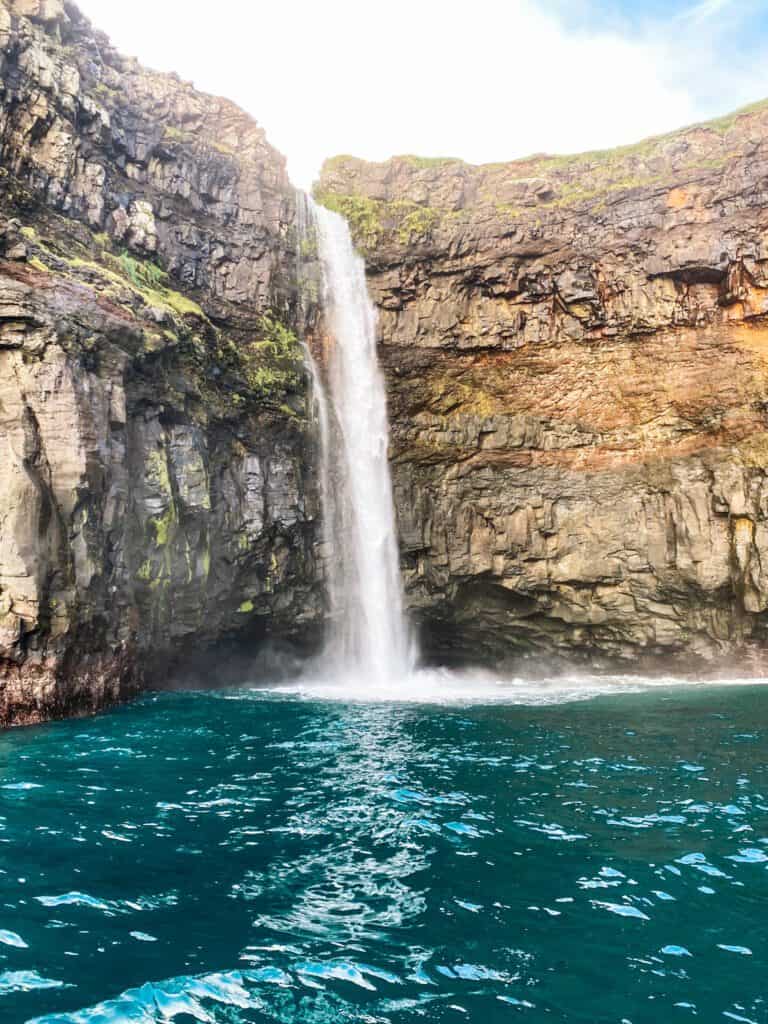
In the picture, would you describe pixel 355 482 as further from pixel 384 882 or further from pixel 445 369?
pixel 384 882

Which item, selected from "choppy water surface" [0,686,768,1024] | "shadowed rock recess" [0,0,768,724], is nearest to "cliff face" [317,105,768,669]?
"shadowed rock recess" [0,0,768,724]

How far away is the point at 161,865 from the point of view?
7469 mm

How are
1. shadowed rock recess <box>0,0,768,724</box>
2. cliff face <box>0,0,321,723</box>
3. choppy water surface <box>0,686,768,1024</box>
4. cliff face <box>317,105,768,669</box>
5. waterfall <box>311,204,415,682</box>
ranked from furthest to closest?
waterfall <box>311,204,415,682</box>
cliff face <box>317,105,768,669</box>
shadowed rock recess <box>0,0,768,724</box>
cliff face <box>0,0,321,723</box>
choppy water surface <box>0,686,768,1024</box>

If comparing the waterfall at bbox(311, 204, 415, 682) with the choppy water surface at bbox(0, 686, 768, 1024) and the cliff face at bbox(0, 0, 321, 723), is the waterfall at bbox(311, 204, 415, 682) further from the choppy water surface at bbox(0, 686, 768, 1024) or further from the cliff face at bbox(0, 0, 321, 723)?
the choppy water surface at bbox(0, 686, 768, 1024)

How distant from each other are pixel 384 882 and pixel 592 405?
84.7ft

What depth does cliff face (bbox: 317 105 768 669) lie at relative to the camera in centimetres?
2775

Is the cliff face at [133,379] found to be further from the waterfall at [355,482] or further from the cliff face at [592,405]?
the cliff face at [592,405]

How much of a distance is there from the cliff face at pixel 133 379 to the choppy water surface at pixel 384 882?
592 centimetres

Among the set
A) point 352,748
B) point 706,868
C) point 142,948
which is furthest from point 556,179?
point 142,948

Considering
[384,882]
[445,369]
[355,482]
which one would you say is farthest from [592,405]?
[384,882]

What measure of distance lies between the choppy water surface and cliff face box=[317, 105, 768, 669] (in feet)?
51.0

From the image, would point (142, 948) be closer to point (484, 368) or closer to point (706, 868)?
point (706, 868)

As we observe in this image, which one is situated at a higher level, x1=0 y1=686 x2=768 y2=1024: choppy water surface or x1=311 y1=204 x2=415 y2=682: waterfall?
x1=311 y1=204 x2=415 y2=682: waterfall

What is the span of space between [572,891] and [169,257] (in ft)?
85.4
